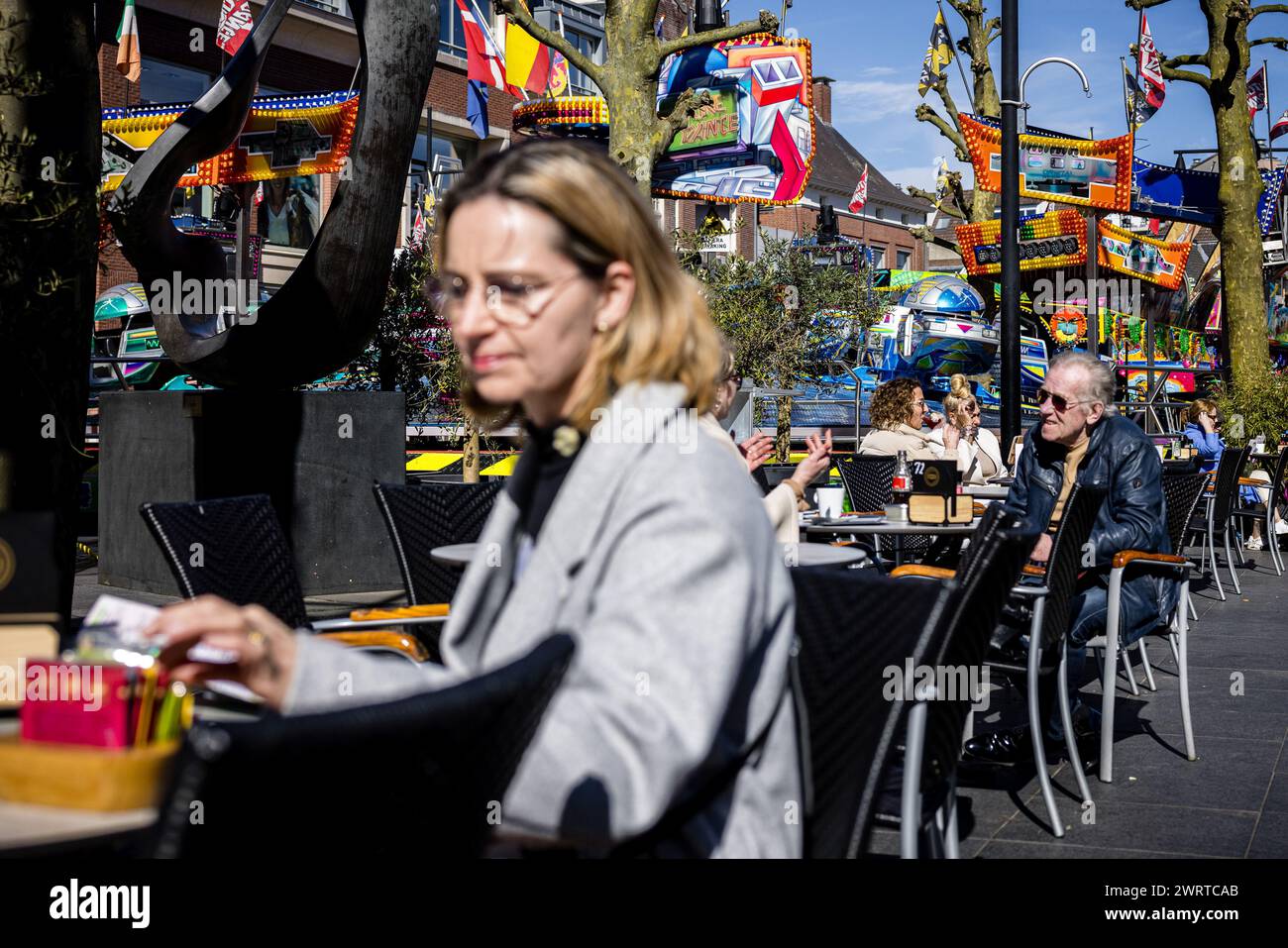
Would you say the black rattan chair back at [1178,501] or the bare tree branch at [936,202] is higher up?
the bare tree branch at [936,202]

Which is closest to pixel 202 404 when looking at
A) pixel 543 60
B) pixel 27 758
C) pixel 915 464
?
pixel 915 464

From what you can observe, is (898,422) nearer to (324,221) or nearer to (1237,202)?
(324,221)

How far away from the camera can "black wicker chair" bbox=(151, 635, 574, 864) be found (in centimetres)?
108

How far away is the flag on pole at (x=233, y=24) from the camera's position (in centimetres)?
1941

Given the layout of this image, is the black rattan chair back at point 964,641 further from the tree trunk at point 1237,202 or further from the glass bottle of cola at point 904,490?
the tree trunk at point 1237,202

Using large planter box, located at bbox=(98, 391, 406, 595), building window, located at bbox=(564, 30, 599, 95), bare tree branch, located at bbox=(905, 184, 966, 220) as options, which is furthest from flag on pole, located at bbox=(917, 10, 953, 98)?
large planter box, located at bbox=(98, 391, 406, 595)

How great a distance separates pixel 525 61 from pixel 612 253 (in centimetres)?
1654

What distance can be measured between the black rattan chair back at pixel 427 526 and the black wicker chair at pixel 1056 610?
2.18 meters

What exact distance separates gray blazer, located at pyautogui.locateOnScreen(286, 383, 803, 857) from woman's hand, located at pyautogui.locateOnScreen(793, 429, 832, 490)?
3657 millimetres

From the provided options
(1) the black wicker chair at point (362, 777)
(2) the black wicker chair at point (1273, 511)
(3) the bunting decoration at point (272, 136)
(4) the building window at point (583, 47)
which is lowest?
(2) the black wicker chair at point (1273, 511)

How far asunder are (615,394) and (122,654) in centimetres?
76

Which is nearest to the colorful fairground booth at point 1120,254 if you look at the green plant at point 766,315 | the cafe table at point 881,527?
the green plant at point 766,315

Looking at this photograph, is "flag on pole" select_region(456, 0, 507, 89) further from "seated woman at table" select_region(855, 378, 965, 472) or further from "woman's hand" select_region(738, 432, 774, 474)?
"woman's hand" select_region(738, 432, 774, 474)

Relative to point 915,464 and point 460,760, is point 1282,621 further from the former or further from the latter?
point 460,760
